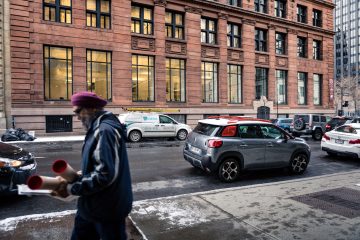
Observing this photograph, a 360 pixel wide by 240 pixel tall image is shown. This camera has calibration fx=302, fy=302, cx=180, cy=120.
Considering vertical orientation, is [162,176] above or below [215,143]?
below

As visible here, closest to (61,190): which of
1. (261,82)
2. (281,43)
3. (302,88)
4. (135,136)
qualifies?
(135,136)

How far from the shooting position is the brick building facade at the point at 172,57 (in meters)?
19.6

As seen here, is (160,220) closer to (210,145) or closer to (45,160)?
(210,145)

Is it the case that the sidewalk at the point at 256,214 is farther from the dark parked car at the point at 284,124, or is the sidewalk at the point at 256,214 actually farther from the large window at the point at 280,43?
the large window at the point at 280,43

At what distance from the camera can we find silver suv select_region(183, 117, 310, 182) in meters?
7.71

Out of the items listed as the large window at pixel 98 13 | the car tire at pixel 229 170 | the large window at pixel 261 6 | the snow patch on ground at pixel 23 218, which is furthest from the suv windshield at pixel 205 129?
the large window at pixel 261 6

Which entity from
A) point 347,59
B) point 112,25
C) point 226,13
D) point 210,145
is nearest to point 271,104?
point 226,13

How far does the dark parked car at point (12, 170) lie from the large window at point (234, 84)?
22.6 m

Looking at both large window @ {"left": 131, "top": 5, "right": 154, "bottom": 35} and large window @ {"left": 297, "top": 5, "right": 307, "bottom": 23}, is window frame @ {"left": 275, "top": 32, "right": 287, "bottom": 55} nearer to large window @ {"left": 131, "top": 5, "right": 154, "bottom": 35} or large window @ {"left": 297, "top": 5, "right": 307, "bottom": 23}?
large window @ {"left": 297, "top": 5, "right": 307, "bottom": 23}

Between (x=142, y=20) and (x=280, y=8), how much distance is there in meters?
15.6

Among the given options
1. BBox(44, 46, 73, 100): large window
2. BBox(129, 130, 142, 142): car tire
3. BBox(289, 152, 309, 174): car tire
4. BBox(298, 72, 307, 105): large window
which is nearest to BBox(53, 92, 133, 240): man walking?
BBox(289, 152, 309, 174): car tire

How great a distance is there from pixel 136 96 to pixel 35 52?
24.4 feet

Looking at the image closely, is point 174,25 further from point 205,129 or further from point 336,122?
point 205,129

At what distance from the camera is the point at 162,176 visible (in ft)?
27.5
